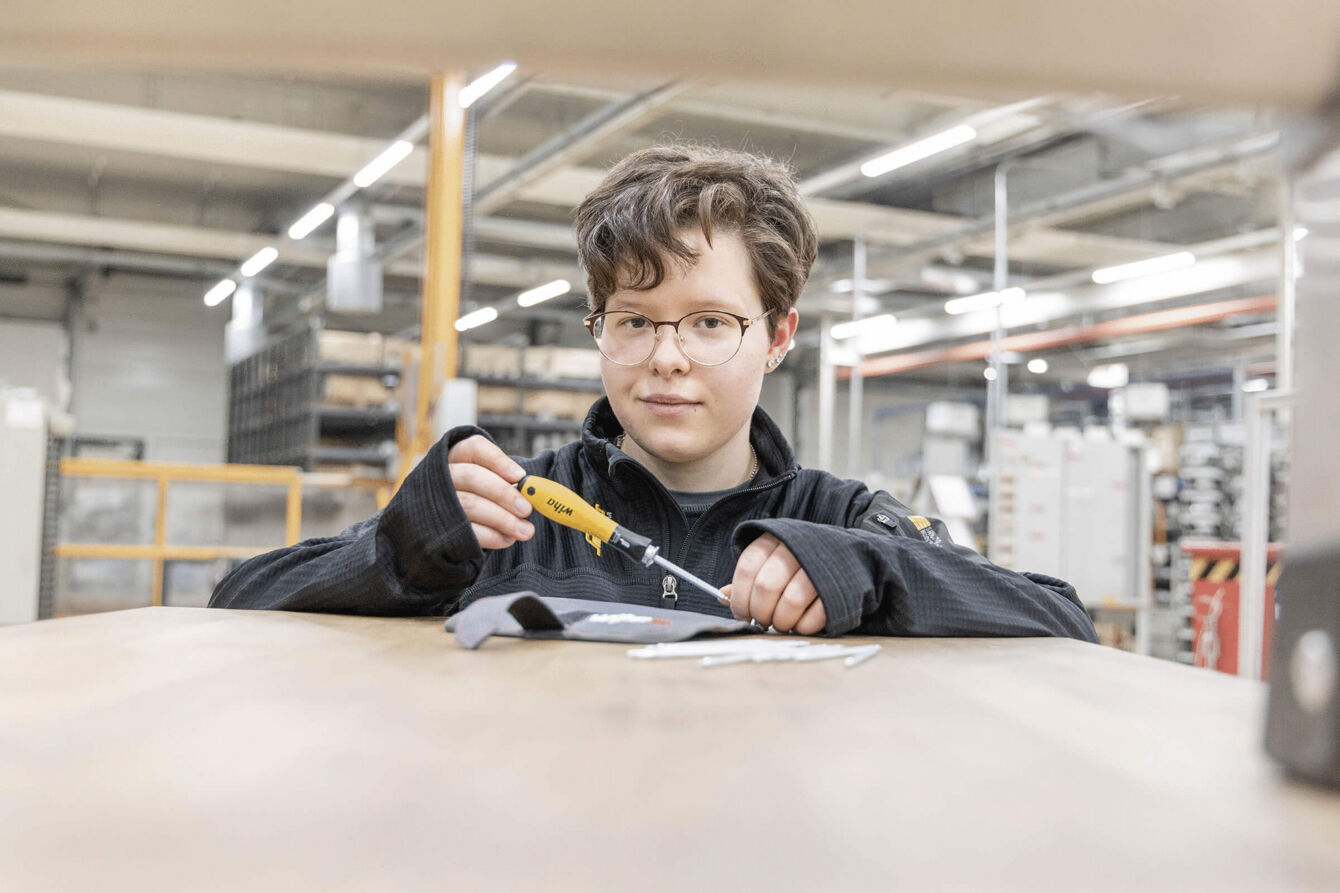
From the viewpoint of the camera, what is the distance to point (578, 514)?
997mm

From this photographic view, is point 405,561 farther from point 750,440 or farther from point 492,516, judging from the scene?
point 750,440

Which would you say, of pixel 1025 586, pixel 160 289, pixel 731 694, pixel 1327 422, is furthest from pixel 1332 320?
pixel 160 289

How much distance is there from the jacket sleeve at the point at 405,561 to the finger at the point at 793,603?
0.27 metres

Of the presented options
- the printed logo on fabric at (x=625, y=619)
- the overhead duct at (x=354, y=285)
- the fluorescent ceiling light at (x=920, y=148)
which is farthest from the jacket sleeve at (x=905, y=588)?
the overhead duct at (x=354, y=285)

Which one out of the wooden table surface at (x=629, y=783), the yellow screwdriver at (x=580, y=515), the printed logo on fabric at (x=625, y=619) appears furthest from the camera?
the yellow screwdriver at (x=580, y=515)

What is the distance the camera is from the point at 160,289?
44.1ft

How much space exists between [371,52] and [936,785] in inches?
7.8

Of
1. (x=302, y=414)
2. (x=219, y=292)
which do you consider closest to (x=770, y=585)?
(x=302, y=414)

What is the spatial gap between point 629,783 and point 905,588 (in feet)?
1.89

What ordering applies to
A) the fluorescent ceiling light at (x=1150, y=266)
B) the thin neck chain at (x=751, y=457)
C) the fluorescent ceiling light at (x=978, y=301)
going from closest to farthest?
1. the thin neck chain at (x=751, y=457)
2. the fluorescent ceiling light at (x=1150, y=266)
3. the fluorescent ceiling light at (x=978, y=301)

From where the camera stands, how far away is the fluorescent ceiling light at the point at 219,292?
12.6 m

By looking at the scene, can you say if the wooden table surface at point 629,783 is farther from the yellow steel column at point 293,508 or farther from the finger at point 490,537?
the yellow steel column at point 293,508

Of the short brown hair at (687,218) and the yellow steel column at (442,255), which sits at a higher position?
the yellow steel column at (442,255)

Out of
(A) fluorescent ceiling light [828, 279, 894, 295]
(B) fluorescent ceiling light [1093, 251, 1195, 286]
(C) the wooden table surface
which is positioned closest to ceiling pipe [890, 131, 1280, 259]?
→ (A) fluorescent ceiling light [828, 279, 894, 295]
